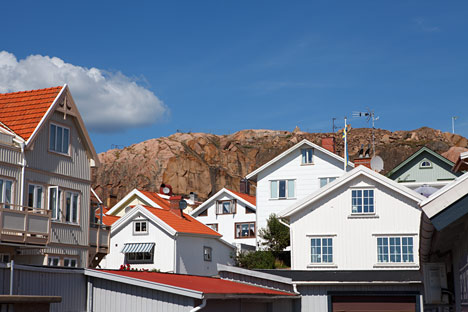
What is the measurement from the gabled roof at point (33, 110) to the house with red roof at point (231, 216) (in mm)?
27718

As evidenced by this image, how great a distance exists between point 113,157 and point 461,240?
95603 millimetres

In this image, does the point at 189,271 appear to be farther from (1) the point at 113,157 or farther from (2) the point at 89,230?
(1) the point at 113,157

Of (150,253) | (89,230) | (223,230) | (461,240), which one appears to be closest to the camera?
(461,240)

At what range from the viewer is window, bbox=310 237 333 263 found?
36.3m

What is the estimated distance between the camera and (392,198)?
1420 inches

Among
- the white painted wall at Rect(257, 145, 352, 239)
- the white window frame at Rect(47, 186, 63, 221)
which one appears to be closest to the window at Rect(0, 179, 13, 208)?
the white window frame at Rect(47, 186, 63, 221)

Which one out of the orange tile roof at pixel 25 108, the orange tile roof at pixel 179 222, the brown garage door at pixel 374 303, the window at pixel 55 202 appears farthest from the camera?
the orange tile roof at pixel 179 222

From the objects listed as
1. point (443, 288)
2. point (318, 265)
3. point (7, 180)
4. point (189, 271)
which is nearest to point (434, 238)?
point (443, 288)

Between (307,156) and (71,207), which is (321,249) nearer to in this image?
(71,207)

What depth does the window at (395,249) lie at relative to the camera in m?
35.5

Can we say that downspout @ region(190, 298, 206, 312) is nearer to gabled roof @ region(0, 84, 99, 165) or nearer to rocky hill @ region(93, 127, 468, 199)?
gabled roof @ region(0, 84, 99, 165)

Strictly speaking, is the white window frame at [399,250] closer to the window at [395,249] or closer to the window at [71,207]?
the window at [395,249]

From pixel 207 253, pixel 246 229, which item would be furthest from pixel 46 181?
pixel 246 229

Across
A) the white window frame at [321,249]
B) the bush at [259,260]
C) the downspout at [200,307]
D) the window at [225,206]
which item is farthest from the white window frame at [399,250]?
the window at [225,206]
